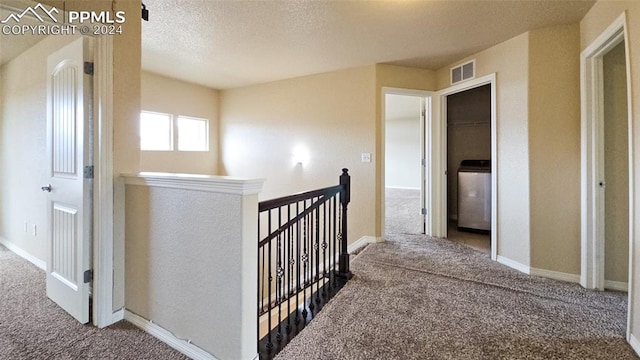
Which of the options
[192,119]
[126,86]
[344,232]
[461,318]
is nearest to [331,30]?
[126,86]

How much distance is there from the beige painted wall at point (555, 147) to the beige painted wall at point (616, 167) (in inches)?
7.5

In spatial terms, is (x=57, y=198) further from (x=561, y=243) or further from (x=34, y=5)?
(x=561, y=243)

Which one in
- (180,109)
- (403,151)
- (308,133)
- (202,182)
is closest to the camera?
(202,182)

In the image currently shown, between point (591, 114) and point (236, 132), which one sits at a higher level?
point (236, 132)

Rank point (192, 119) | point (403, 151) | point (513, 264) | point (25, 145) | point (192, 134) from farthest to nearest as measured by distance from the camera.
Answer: point (403, 151) → point (192, 134) → point (192, 119) → point (25, 145) → point (513, 264)

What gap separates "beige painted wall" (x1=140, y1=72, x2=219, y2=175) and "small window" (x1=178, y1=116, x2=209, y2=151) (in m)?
A: 0.08

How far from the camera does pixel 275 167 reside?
192 inches

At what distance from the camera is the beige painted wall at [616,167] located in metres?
2.35

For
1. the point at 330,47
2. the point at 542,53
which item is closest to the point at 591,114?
the point at 542,53

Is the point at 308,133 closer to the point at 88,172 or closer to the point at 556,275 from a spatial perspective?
the point at 88,172

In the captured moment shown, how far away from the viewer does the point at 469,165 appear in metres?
4.59

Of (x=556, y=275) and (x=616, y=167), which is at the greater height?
(x=616, y=167)

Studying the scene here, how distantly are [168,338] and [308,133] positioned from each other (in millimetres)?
3285

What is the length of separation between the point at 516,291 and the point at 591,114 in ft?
5.41
